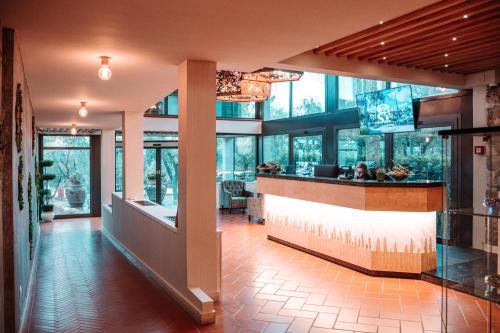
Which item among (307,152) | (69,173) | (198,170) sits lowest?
(69,173)

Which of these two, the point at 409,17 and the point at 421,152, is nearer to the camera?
the point at 409,17

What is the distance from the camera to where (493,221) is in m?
2.81

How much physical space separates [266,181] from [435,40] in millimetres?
3970

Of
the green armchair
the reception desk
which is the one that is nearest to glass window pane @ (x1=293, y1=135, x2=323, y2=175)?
the green armchair

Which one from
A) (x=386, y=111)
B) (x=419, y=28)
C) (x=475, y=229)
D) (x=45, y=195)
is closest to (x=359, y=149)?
(x=386, y=111)

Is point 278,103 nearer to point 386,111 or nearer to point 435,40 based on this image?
point 386,111

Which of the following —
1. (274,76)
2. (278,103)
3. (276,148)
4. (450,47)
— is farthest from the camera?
(278,103)

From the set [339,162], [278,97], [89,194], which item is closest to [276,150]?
[278,97]

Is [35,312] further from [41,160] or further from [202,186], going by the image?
[41,160]

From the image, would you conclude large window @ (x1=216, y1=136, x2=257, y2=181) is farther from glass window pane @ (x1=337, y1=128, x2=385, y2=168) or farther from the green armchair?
glass window pane @ (x1=337, y1=128, x2=385, y2=168)

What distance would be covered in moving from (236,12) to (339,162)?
Result: 313 inches

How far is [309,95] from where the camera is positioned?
38.7 feet

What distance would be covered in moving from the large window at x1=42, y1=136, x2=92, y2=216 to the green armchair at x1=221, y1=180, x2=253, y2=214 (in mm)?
4101

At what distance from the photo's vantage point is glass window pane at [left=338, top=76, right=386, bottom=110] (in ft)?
31.6
